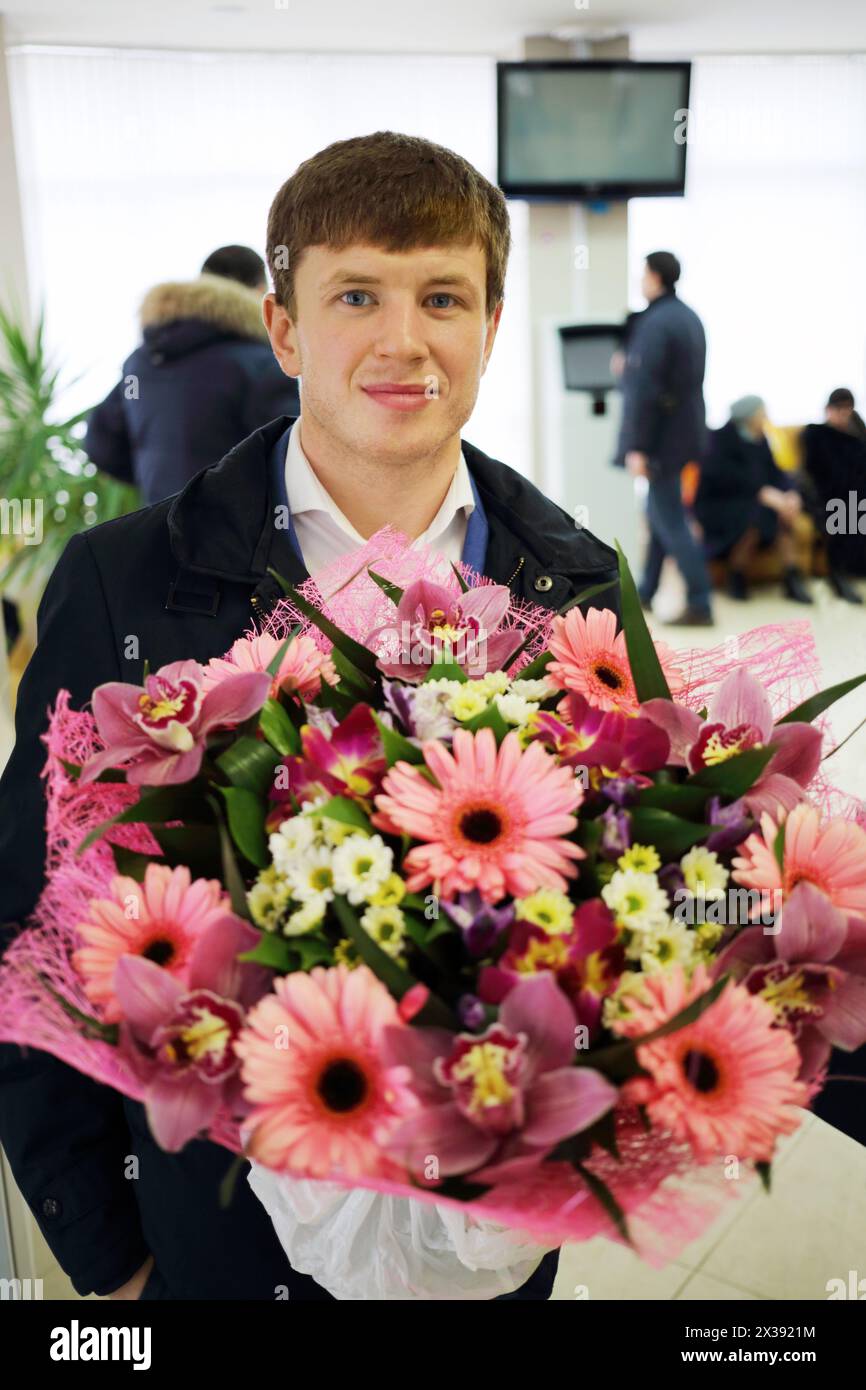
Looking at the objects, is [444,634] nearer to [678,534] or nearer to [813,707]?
[813,707]

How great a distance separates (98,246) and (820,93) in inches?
203

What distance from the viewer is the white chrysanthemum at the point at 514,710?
743 millimetres

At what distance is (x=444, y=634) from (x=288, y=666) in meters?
0.11

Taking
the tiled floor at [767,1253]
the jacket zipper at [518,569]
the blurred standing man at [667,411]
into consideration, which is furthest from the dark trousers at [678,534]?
the jacket zipper at [518,569]

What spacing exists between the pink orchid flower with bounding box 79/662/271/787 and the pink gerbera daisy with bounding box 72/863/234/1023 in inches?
2.7

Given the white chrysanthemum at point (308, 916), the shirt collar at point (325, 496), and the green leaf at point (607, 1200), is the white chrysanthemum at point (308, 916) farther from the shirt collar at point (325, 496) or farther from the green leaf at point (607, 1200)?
the shirt collar at point (325, 496)

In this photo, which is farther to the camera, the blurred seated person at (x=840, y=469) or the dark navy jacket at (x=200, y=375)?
the blurred seated person at (x=840, y=469)

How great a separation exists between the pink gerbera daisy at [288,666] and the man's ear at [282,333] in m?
0.58

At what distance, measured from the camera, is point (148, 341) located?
10.9 feet

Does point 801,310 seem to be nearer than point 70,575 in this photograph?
No

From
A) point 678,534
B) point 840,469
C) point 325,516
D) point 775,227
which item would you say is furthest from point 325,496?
point 775,227

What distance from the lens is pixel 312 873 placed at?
65 centimetres

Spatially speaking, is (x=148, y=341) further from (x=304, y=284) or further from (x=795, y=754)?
(x=795, y=754)
